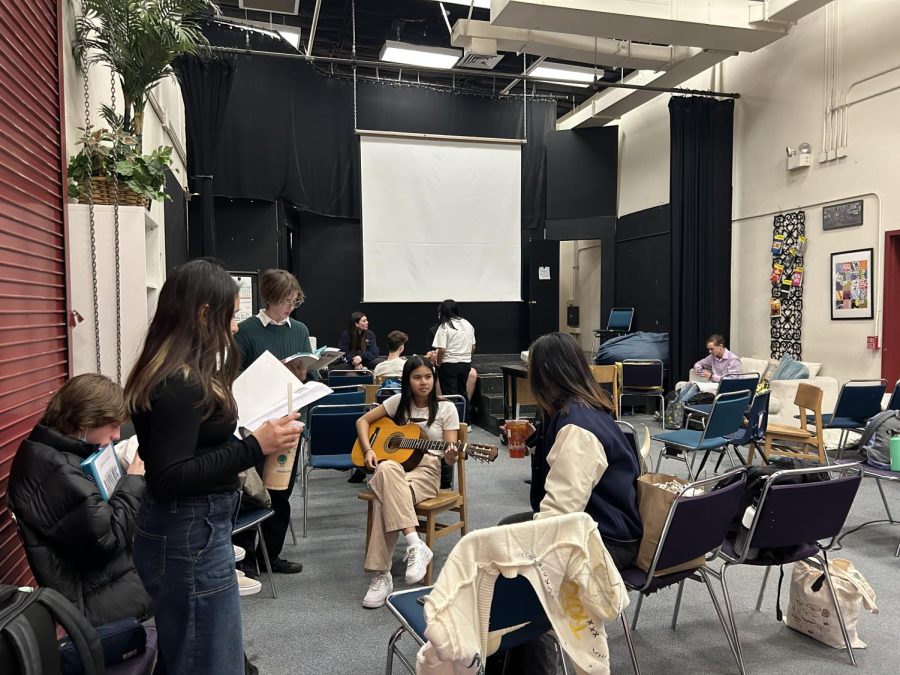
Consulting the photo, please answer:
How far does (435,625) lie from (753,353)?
772cm

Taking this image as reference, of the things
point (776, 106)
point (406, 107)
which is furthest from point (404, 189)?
point (776, 106)

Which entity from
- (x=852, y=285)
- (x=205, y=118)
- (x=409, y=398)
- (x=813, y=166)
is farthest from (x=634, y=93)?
(x=409, y=398)

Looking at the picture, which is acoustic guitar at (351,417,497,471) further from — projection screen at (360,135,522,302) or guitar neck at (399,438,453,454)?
projection screen at (360,135,522,302)

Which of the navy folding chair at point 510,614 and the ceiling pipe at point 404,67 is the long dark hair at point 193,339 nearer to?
the navy folding chair at point 510,614

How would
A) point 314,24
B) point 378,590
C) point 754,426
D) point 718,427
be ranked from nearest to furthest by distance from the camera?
point 378,590
point 718,427
point 754,426
point 314,24

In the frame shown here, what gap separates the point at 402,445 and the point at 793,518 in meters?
1.85

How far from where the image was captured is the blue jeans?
138cm

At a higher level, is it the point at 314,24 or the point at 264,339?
the point at 314,24

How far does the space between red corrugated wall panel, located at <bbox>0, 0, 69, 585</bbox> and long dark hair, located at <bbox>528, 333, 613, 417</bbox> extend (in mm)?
1862

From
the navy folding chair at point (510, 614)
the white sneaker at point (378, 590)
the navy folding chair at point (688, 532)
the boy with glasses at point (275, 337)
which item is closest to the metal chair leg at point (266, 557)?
the boy with glasses at point (275, 337)

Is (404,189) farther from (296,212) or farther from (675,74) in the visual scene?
Result: (675,74)

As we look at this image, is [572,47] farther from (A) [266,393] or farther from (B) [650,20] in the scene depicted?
(A) [266,393]

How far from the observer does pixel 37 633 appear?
105 cm

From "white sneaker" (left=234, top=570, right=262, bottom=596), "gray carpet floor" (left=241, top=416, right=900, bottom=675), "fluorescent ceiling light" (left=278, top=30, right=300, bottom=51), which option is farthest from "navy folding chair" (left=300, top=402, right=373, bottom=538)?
"fluorescent ceiling light" (left=278, top=30, right=300, bottom=51)
